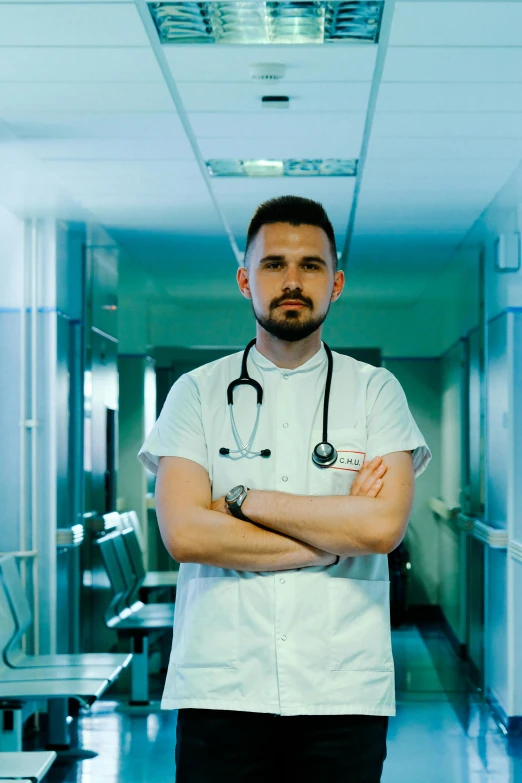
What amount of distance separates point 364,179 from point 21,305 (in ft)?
6.05

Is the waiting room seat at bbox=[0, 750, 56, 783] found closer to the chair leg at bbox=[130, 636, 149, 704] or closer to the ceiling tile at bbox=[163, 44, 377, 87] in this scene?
the ceiling tile at bbox=[163, 44, 377, 87]

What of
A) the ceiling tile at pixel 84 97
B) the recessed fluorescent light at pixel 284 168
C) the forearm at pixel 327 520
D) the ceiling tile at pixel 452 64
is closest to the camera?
the forearm at pixel 327 520

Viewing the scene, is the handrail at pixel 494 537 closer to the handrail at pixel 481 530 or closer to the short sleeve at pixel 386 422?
the handrail at pixel 481 530

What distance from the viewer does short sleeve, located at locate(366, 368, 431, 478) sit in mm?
1962

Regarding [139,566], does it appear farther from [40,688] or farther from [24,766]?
[24,766]

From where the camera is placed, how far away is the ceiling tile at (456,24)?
274 cm

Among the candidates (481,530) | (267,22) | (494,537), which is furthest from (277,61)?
Result: (481,530)

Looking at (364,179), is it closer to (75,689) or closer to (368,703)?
(75,689)

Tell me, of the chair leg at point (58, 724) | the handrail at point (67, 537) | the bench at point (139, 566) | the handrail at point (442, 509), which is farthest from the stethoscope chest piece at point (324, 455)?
the handrail at point (442, 509)

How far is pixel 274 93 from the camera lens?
3.49m

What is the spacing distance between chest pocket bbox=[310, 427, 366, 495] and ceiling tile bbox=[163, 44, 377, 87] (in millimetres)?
1596

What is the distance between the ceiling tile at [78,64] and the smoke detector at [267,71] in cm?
31

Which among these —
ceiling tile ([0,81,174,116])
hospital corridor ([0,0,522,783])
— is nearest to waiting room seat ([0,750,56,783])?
hospital corridor ([0,0,522,783])

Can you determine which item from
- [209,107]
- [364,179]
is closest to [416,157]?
[364,179]
